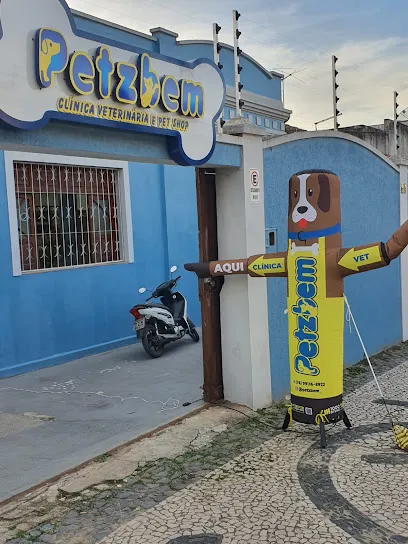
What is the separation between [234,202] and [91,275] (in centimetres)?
346

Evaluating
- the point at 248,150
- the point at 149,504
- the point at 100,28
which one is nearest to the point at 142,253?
the point at 100,28

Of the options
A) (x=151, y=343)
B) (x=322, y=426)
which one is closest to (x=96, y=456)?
(x=322, y=426)

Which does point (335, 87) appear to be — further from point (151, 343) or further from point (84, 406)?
point (84, 406)

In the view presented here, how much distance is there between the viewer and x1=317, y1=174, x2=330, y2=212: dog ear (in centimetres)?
479

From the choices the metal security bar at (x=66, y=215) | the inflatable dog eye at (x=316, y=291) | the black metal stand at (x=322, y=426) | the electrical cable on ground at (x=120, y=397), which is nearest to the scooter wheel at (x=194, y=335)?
the metal security bar at (x=66, y=215)

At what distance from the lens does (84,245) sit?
8539 mm

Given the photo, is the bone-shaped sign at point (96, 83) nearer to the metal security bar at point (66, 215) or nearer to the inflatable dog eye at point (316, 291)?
the inflatable dog eye at point (316, 291)

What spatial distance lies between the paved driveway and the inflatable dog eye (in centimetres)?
143

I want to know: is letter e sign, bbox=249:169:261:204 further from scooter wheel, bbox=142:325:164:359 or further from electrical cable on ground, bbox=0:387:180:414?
scooter wheel, bbox=142:325:164:359

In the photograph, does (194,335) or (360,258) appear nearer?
(360,258)

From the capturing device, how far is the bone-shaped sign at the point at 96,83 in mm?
3578

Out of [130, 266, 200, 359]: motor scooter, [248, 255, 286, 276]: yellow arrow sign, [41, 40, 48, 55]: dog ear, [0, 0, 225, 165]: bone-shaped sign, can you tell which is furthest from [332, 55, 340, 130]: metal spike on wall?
[41, 40, 48, 55]: dog ear

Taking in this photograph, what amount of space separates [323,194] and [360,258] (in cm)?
63

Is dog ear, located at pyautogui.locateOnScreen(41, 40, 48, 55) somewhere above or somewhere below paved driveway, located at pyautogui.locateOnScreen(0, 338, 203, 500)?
above
